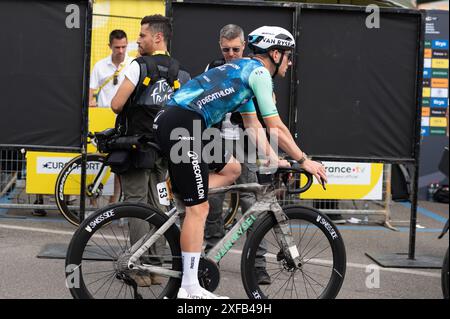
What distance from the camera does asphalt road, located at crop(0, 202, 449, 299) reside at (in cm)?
629

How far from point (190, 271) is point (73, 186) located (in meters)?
3.92

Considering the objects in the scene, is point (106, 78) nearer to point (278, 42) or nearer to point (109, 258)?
point (109, 258)

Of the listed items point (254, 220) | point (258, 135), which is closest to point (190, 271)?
point (254, 220)

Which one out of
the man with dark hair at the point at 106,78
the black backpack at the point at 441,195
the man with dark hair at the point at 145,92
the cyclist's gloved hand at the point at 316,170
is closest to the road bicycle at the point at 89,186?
the man with dark hair at the point at 106,78

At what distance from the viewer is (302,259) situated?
19.0 ft

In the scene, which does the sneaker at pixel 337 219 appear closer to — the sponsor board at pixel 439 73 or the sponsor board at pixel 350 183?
the sponsor board at pixel 350 183

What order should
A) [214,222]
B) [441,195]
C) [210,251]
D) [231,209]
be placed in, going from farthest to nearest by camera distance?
[441,195] → [231,209] → [214,222] → [210,251]

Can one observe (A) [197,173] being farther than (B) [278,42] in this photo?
No

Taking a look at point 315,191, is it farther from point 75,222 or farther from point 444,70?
point 444,70

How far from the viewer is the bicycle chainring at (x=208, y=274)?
5422mm

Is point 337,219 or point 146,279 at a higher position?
point 146,279

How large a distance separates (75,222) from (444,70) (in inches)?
255

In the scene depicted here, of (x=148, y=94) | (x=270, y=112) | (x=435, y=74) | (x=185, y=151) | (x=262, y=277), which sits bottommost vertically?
(x=262, y=277)
